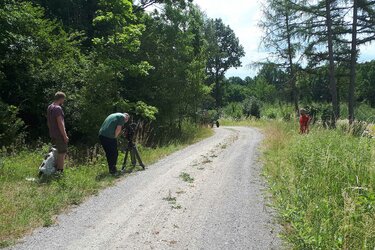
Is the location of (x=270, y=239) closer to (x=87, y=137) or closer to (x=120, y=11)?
(x=87, y=137)

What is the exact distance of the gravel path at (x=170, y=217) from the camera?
16.0ft

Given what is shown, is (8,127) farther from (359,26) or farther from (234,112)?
(234,112)

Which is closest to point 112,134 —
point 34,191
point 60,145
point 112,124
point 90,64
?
point 112,124

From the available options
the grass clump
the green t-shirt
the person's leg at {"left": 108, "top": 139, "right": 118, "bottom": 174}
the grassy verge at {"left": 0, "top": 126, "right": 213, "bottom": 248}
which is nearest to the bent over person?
the grassy verge at {"left": 0, "top": 126, "right": 213, "bottom": 248}

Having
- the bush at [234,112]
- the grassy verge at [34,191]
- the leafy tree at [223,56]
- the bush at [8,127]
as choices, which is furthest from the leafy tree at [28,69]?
the leafy tree at [223,56]

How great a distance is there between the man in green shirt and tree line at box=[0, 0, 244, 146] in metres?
3.67

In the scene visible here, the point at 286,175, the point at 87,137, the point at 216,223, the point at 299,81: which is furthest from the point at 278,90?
the point at 216,223

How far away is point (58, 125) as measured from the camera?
8.52 m

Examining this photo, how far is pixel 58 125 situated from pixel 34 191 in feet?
6.32

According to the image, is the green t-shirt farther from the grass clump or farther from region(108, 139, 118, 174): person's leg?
the grass clump

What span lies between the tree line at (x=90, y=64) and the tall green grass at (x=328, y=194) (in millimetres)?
7220

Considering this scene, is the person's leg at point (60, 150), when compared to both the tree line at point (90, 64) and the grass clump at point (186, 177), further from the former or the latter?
the tree line at point (90, 64)

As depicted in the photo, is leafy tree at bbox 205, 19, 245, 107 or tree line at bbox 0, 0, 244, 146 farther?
leafy tree at bbox 205, 19, 245, 107

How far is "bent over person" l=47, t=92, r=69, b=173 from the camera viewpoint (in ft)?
27.8
